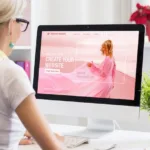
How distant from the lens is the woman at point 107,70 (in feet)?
5.65

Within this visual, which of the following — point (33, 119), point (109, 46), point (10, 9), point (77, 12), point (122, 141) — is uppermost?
point (77, 12)

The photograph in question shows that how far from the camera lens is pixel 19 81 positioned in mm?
1172

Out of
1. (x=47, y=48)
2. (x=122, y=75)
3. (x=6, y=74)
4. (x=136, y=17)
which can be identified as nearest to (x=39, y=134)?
(x=6, y=74)

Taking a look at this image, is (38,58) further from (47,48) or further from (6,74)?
(6,74)

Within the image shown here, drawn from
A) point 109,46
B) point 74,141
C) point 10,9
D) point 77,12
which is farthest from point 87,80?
point 77,12

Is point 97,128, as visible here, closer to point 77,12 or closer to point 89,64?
point 89,64

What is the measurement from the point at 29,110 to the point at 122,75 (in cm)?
65

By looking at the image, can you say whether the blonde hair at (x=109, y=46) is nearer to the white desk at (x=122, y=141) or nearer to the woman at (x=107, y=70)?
the woman at (x=107, y=70)

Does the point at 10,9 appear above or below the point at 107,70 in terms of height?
above

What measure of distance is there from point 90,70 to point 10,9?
63 centimetres

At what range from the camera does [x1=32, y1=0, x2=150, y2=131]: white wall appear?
281cm

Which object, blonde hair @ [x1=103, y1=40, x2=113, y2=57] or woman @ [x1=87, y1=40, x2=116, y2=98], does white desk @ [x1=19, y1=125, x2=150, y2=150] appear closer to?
woman @ [x1=87, y1=40, x2=116, y2=98]

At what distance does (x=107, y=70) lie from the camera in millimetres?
1729

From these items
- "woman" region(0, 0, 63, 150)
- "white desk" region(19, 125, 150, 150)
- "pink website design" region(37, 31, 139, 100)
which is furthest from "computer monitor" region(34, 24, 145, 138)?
"woman" region(0, 0, 63, 150)
